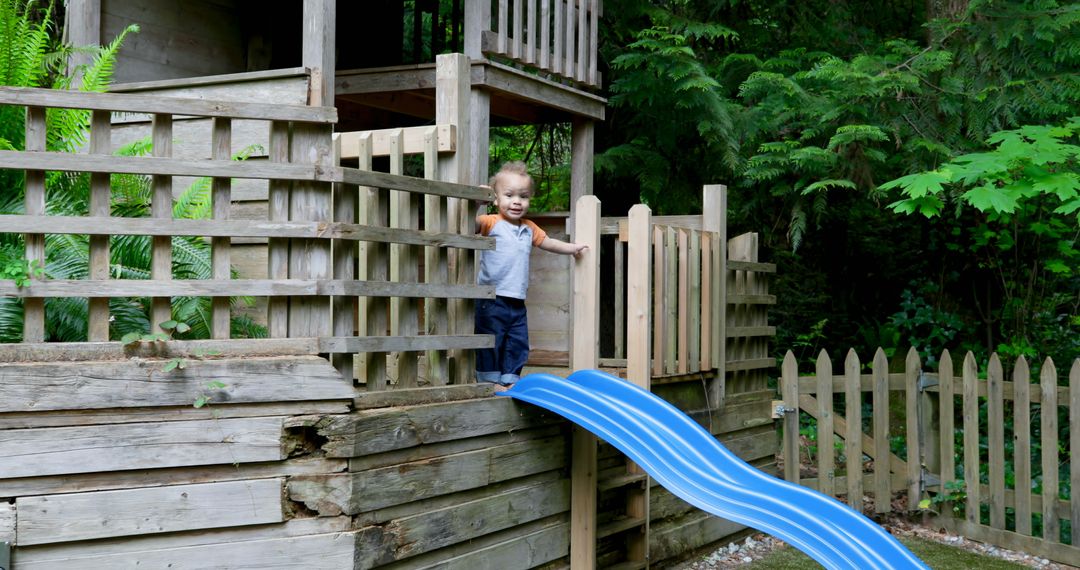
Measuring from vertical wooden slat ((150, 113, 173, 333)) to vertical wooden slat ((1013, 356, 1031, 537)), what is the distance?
5.84 meters

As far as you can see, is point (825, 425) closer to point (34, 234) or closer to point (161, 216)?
point (161, 216)

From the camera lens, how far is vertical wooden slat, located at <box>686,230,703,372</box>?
7.03 m

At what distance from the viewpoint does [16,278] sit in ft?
13.8

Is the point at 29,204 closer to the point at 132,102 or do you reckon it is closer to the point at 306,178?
the point at 132,102

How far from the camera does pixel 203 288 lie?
4.44 metres

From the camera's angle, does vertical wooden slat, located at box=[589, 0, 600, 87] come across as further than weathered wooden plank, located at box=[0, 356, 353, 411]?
Yes

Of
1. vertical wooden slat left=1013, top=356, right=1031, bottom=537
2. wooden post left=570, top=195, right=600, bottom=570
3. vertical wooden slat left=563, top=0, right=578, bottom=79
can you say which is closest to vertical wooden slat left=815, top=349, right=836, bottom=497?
vertical wooden slat left=1013, top=356, right=1031, bottom=537

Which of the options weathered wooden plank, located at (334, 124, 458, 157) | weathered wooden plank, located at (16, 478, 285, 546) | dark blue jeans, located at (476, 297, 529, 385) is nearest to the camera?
weathered wooden plank, located at (16, 478, 285, 546)

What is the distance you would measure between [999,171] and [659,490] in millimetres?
2942

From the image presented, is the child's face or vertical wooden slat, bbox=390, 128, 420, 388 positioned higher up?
the child's face

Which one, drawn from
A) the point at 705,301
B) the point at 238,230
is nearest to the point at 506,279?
the point at 238,230

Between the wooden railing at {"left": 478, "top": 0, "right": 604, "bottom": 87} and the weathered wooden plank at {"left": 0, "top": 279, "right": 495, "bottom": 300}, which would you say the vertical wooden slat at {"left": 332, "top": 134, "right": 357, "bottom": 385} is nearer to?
the weathered wooden plank at {"left": 0, "top": 279, "right": 495, "bottom": 300}

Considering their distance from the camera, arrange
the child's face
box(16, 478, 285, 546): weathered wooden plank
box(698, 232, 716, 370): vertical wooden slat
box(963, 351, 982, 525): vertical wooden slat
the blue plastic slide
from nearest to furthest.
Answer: box(16, 478, 285, 546): weathered wooden plank
the blue plastic slide
the child's face
box(698, 232, 716, 370): vertical wooden slat
box(963, 351, 982, 525): vertical wooden slat

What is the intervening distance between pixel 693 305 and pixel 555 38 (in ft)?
7.67
